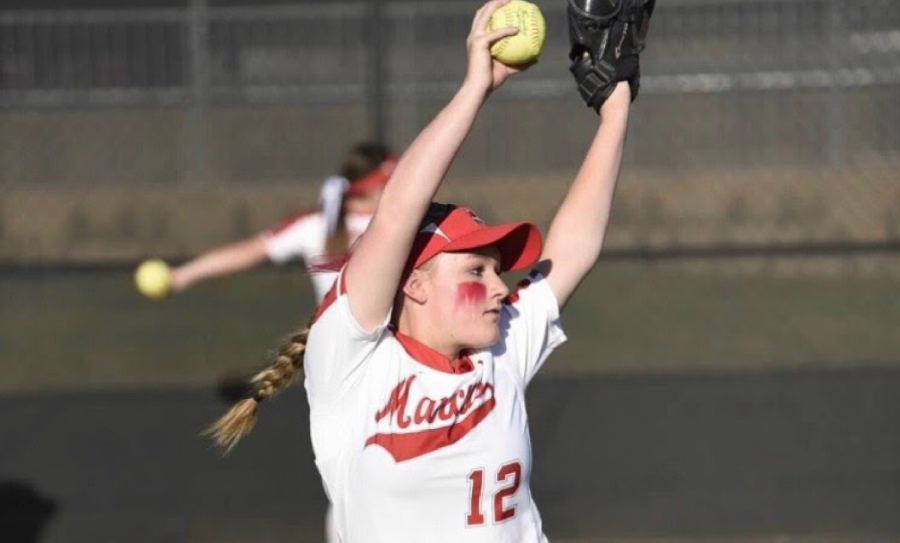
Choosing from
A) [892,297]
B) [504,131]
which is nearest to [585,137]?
[504,131]

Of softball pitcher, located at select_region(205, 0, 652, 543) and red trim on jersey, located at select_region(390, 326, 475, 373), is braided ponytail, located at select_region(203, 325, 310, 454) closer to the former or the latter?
softball pitcher, located at select_region(205, 0, 652, 543)

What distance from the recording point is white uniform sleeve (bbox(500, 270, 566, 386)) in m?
3.15

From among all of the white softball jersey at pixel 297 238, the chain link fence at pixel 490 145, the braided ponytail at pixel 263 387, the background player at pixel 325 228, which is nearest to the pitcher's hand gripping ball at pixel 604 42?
the braided ponytail at pixel 263 387

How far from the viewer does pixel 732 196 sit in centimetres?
1134

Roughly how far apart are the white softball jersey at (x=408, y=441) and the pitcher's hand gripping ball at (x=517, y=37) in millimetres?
503

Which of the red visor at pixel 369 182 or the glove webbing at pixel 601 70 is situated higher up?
the glove webbing at pixel 601 70

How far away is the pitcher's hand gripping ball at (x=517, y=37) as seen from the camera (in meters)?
2.81

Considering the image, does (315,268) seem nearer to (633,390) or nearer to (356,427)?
(356,427)

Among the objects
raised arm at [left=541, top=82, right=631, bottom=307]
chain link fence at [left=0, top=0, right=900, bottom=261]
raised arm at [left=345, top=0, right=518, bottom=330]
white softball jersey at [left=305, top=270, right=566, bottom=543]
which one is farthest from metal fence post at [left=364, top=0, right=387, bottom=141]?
raised arm at [left=345, top=0, right=518, bottom=330]

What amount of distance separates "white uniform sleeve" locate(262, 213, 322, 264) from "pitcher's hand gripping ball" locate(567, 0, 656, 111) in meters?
3.11

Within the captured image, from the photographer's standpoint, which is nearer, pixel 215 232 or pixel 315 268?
pixel 315 268

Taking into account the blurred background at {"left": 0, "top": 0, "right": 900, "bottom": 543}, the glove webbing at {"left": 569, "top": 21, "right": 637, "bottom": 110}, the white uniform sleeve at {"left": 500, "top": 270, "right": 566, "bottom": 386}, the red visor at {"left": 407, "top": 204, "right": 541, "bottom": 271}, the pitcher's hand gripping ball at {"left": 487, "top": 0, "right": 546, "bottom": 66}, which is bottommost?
the blurred background at {"left": 0, "top": 0, "right": 900, "bottom": 543}

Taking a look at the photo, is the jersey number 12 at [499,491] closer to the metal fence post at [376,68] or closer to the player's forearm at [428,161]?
the player's forearm at [428,161]

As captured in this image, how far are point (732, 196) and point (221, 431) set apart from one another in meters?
8.66
